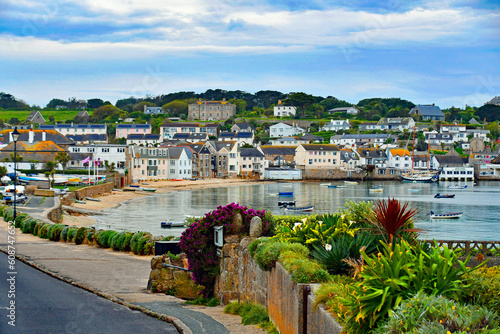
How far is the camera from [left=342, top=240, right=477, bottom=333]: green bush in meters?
6.43

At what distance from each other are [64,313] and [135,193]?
75303mm

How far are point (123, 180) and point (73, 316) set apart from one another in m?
83.9

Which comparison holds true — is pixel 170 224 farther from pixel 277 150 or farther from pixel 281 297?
pixel 277 150

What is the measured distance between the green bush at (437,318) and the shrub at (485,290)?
0.38m

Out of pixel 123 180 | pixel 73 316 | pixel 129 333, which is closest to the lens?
pixel 129 333

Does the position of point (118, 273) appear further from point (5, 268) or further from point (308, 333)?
point (308, 333)

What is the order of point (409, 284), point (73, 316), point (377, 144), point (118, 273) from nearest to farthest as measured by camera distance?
point (409, 284)
point (73, 316)
point (118, 273)
point (377, 144)

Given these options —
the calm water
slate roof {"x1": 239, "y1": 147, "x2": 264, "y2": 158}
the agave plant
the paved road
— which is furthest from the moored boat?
slate roof {"x1": 239, "y1": 147, "x2": 264, "y2": 158}

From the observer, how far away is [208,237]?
651 inches

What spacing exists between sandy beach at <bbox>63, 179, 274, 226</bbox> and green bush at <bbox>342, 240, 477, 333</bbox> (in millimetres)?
38847

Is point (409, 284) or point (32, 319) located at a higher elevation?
point (409, 284)

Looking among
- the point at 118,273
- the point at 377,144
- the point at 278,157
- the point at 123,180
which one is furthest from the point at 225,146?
the point at 118,273

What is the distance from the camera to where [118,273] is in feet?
67.6

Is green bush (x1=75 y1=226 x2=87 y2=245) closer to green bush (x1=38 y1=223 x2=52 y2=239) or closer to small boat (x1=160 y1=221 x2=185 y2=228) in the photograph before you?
green bush (x1=38 y1=223 x2=52 y2=239)
